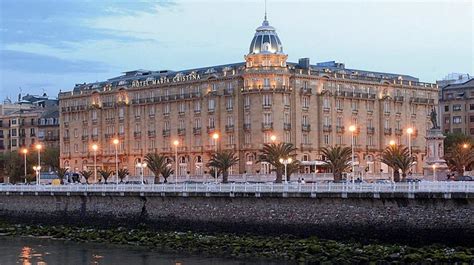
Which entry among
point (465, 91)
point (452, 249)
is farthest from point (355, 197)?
point (465, 91)

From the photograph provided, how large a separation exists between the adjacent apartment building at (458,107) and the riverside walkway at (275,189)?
293 feet

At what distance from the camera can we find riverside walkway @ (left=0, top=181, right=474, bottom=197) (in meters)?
65.2

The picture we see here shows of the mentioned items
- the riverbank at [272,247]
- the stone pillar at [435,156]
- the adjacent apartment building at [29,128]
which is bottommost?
the riverbank at [272,247]

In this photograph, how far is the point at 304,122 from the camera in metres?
129

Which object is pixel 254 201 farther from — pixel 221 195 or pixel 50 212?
pixel 50 212

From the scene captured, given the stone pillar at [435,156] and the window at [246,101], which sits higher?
the window at [246,101]

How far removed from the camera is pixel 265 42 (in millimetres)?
126312

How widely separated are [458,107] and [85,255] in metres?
107

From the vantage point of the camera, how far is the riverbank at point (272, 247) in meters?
62.4

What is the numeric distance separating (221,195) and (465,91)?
98.6 meters

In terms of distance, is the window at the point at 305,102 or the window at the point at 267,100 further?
the window at the point at 305,102

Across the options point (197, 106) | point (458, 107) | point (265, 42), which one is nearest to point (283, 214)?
point (265, 42)

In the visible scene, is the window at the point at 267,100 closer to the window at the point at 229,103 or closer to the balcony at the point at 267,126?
the balcony at the point at 267,126

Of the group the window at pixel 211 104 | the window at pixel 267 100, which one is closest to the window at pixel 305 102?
the window at pixel 267 100
